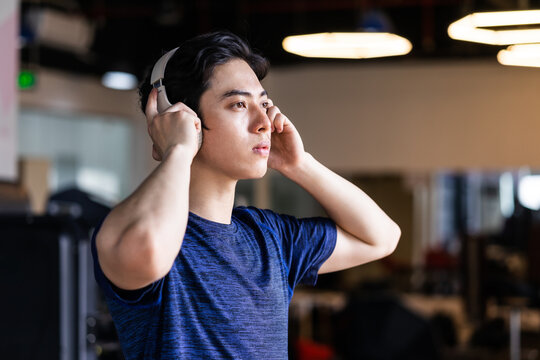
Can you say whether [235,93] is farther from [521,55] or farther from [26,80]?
[26,80]

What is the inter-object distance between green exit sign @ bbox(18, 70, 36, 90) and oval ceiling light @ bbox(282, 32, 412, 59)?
13.2 ft

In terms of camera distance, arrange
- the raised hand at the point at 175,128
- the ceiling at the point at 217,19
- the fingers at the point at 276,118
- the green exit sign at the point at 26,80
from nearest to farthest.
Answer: the raised hand at the point at 175,128
the fingers at the point at 276,118
the ceiling at the point at 217,19
the green exit sign at the point at 26,80

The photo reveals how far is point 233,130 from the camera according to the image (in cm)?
125

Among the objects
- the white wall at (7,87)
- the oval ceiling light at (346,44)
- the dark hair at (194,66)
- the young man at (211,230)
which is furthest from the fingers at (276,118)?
the white wall at (7,87)

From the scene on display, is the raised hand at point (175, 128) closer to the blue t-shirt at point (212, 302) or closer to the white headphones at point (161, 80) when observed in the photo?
the white headphones at point (161, 80)

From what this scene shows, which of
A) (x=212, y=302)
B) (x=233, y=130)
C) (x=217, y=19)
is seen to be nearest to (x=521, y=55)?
(x=233, y=130)

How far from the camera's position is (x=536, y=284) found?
20.0 ft

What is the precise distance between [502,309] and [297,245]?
7.29 m

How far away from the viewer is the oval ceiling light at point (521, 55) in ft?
5.25

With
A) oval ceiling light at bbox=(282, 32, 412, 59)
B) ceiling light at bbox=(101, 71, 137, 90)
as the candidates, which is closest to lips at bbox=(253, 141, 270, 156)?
oval ceiling light at bbox=(282, 32, 412, 59)

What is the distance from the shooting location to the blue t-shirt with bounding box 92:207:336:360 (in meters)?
1.16

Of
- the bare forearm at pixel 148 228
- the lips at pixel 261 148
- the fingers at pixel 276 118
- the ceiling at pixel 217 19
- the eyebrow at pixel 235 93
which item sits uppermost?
the ceiling at pixel 217 19

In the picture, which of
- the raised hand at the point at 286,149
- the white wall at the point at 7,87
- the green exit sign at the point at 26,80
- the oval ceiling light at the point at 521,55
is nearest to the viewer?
the raised hand at the point at 286,149

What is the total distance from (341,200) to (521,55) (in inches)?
22.8
